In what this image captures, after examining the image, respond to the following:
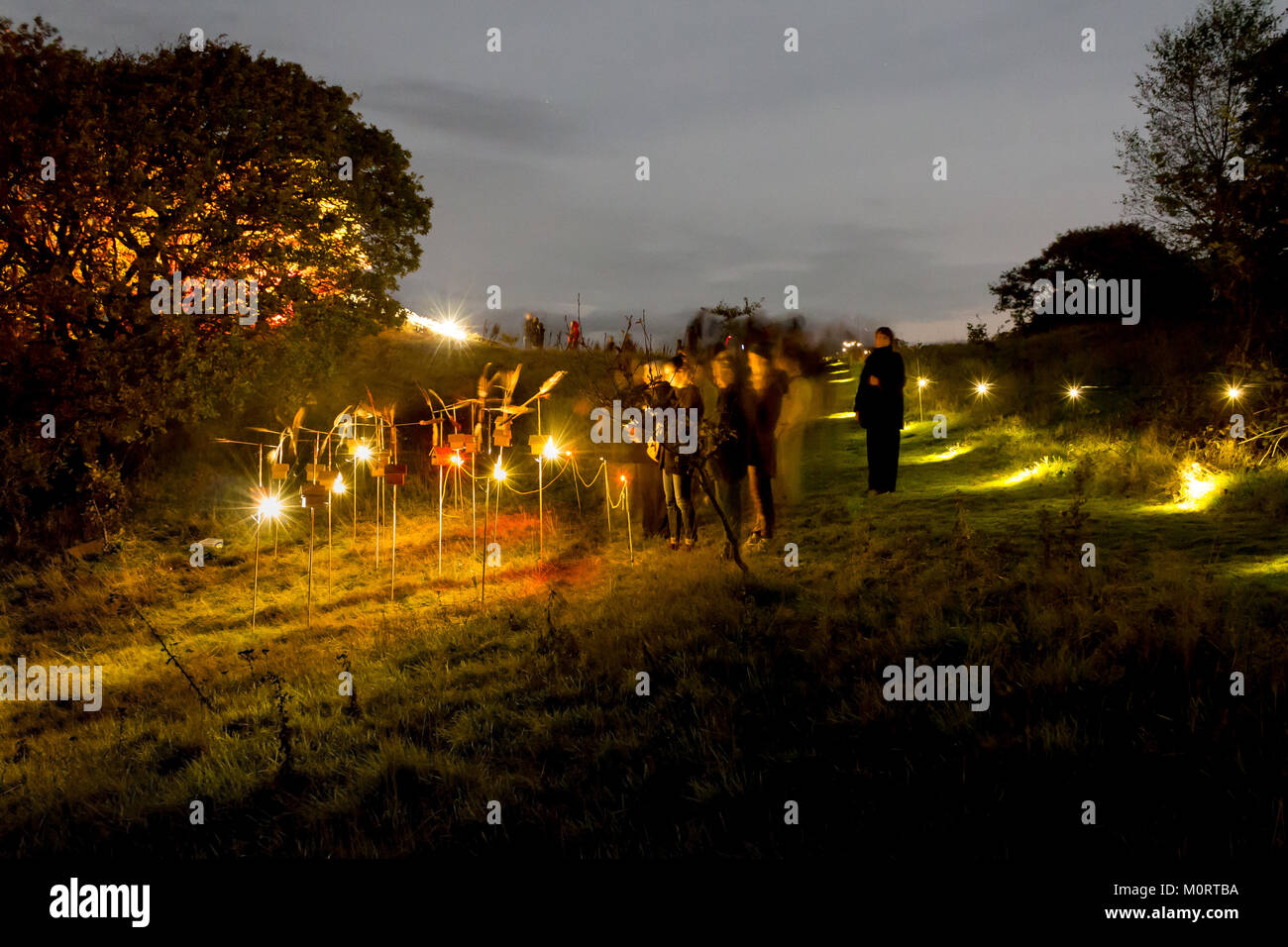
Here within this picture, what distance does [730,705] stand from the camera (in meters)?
5.86

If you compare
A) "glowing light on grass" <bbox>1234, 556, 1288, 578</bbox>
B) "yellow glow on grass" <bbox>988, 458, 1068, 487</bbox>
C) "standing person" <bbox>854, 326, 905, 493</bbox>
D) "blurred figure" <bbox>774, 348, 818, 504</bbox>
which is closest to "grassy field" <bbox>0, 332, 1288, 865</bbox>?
"glowing light on grass" <bbox>1234, 556, 1288, 578</bbox>

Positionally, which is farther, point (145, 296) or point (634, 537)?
point (145, 296)

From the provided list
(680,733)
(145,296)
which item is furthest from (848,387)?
(680,733)

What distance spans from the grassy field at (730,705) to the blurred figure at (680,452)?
72cm

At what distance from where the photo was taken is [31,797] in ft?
18.9

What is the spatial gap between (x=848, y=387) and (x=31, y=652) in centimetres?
2531

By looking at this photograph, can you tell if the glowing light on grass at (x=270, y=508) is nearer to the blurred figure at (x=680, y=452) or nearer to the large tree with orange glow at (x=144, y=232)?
the large tree with orange glow at (x=144, y=232)

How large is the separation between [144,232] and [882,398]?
15.6 metres

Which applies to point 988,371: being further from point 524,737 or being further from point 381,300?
point 524,737

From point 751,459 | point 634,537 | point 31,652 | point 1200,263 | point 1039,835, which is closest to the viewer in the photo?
point 1039,835

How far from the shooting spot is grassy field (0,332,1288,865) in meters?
4.39

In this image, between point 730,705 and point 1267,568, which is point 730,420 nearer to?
point 730,705

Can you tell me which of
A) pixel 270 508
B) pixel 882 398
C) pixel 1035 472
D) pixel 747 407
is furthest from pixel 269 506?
pixel 1035 472

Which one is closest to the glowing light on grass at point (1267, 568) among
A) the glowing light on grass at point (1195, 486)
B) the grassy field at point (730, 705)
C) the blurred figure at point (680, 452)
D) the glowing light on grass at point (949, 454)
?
the grassy field at point (730, 705)
